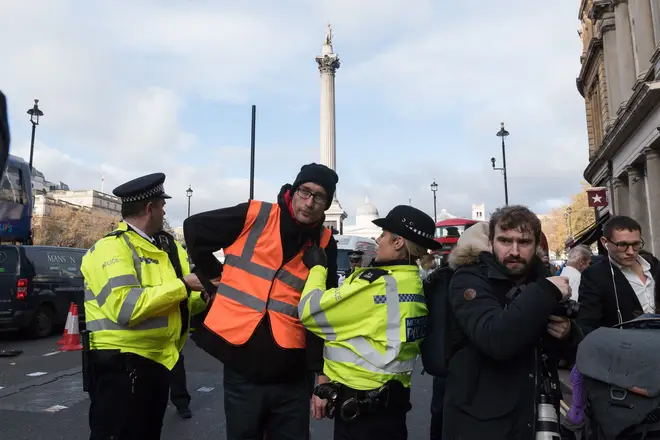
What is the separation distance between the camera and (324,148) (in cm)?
5325

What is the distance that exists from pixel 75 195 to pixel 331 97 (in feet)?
223

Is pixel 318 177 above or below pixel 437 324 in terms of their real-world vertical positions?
above

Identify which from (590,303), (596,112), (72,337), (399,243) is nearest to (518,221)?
(399,243)

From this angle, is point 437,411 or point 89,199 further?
point 89,199

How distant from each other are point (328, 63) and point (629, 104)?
3935 centimetres

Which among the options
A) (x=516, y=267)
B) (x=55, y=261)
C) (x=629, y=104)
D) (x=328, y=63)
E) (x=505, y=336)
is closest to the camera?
(x=505, y=336)

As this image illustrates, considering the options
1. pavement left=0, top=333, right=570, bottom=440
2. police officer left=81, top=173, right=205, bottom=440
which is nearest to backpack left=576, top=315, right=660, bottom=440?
police officer left=81, top=173, right=205, bottom=440

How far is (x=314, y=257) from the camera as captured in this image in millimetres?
2711

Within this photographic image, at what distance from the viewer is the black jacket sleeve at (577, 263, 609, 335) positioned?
3910 mm

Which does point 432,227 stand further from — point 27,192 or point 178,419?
point 27,192

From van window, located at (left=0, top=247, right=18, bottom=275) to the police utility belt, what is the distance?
1075 cm

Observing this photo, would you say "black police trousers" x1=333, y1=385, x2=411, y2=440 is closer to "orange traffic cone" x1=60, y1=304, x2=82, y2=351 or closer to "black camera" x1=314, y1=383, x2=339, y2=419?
"black camera" x1=314, y1=383, x2=339, y2=419

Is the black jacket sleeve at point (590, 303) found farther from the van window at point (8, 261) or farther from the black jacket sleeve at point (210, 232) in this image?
the van window at point (8, 261)

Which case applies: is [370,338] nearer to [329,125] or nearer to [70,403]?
[70,403]
